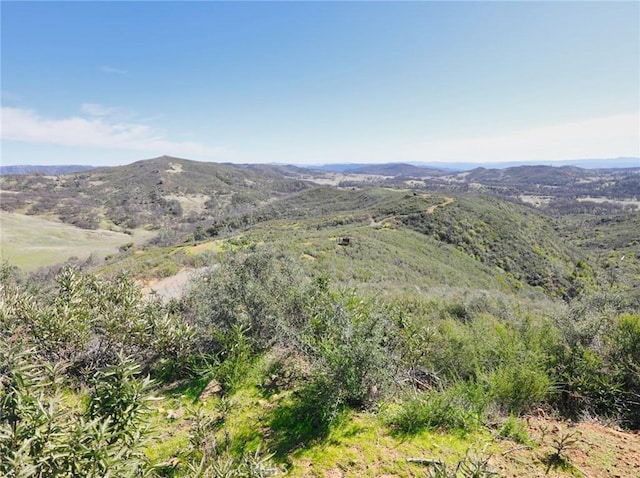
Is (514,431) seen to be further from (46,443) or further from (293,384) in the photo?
(46,443)

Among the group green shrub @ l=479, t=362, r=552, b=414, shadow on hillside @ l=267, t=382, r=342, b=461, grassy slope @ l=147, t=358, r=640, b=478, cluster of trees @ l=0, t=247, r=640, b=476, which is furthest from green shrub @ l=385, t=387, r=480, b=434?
shadow on hillside @ l=267, t=382, r=342, b=461

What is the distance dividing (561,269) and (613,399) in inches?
2048

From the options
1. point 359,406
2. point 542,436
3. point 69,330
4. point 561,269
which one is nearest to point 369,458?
point 359,406

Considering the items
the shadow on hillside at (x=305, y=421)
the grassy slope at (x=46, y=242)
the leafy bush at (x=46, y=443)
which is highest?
the leafy bush at (x=46, y=443)

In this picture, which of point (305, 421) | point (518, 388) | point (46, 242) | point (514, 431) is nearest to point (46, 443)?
point (305, 421)

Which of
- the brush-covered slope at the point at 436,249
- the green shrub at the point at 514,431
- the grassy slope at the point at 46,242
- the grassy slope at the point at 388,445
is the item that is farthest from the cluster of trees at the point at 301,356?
the grassy slope at the point at 46,242

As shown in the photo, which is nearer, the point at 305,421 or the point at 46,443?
the point at 46,443

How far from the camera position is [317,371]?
19.0 ft

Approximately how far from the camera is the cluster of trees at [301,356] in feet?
15.6

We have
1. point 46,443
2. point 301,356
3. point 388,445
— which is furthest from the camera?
point 301,356

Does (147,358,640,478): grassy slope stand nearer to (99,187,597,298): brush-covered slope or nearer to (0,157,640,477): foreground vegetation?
(0,157,640,477): foreground vegetation

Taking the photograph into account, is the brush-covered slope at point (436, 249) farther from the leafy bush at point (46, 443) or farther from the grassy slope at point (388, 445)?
the leafy bush at point (46, 443)

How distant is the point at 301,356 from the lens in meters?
7.50

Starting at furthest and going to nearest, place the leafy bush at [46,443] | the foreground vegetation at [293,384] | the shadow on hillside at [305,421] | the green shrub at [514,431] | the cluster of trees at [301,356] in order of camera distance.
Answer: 1. the shadow on hillside at [305,421]
2. the green shrub at [514,431]
3. the cluster of trees at [301,356]
4. the foreground vegetation at [293,384]
5. the leafy bush at [46,443]
